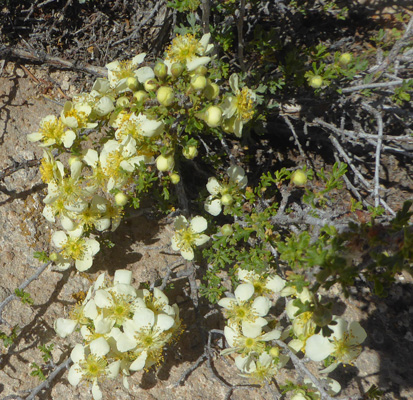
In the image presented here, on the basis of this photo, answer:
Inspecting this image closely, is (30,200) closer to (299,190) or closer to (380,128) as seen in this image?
(299,190)

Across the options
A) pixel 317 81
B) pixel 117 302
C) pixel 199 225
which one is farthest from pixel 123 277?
pixel 317 81

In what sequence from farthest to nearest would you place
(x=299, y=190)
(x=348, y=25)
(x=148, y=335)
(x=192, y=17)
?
(x=348, y=25), (x=299, y=190), (x=192, y=17), (x=148, y=335)

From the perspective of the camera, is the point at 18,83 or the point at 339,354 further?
the point at 18,83

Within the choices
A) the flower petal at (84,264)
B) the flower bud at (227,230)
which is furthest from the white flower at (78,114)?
the flower bud at (227,230)

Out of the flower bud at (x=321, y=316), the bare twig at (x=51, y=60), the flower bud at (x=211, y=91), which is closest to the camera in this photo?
the flower bud at (x=321, y=316)

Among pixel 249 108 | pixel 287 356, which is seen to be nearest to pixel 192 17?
pixel 249 108

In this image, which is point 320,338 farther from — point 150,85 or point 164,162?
point 150,85

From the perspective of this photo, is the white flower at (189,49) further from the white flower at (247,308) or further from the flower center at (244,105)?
the white flower at (247,308)
